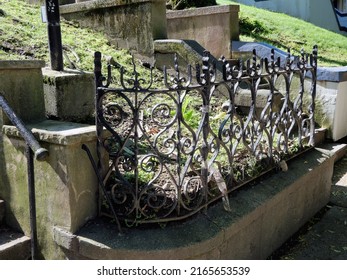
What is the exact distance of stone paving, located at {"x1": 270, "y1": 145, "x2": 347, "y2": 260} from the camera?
13.0 ft

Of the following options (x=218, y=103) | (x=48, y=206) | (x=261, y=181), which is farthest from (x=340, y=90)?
(x=48, y=206)

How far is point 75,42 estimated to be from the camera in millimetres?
6371

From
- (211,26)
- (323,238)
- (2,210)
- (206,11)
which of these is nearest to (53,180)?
(2,210)

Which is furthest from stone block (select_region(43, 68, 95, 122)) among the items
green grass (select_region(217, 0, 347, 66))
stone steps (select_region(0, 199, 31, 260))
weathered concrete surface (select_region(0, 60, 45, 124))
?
green grass (select_region(217, 0, 347, 66))

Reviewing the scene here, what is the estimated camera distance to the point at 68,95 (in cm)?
381

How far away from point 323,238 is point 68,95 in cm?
295

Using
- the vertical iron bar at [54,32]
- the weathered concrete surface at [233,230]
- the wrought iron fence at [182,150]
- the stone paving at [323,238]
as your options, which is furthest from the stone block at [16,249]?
the stone paving at [323,238]

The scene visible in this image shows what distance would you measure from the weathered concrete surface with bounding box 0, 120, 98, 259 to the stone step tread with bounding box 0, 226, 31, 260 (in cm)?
6

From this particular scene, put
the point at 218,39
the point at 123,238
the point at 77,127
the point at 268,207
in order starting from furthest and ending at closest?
1. the point at 218,39
2. the point at 268,207
3. the point at 77,127
4. the point at 123,238

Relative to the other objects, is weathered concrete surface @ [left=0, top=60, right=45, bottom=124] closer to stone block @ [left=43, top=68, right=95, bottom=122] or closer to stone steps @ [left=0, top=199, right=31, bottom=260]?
stone block @ [left=43, top=68, right=95, bottom=122]

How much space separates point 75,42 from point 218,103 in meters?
2.45

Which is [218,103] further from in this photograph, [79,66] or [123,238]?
[123,238]

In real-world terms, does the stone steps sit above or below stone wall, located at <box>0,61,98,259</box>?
below

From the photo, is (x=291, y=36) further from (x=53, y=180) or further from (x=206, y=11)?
(x=53, y=180)
